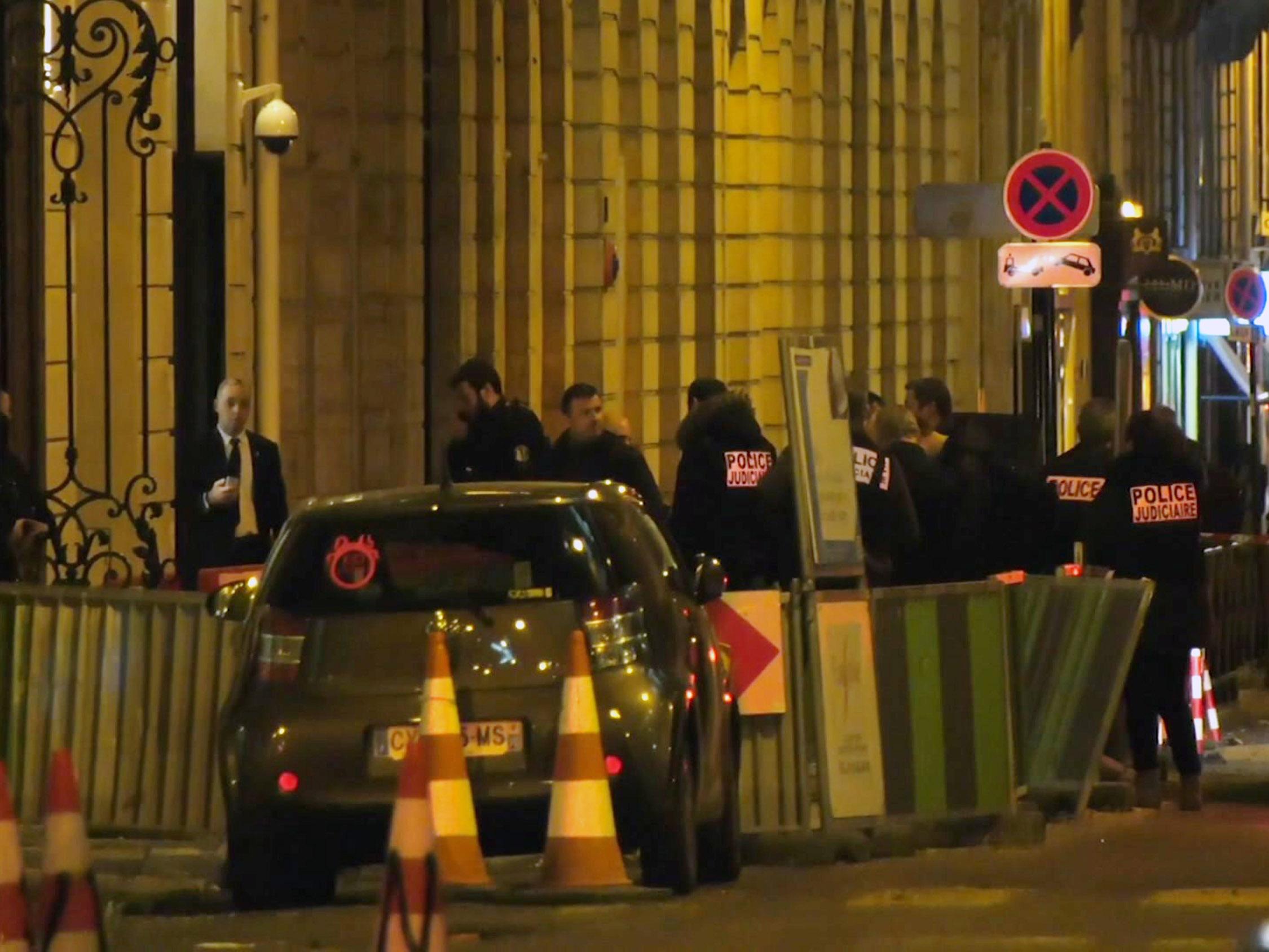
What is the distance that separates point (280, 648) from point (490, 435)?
7.55 meters

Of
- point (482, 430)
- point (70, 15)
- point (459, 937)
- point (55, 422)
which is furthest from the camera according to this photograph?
point (482, 430)

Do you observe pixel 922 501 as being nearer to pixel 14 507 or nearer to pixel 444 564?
pixel 14 507

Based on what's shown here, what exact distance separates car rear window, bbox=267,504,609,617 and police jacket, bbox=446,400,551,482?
284 inches

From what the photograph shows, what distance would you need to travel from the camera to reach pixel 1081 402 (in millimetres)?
39812

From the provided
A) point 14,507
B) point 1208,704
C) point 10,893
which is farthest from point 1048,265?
point 10,893

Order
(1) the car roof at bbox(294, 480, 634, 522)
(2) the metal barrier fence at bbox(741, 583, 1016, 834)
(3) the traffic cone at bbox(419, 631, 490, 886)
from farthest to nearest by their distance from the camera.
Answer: (2) the metal barrier fence at bbox(741, 583, 1016, 834) → (1) the car roof at bbox(294, 480, 634, 522) → (3) the traffic cone at bbox(419, 631, 490, 886)

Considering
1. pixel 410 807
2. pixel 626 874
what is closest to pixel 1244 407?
pixel 626 874

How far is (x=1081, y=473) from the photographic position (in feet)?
59.3

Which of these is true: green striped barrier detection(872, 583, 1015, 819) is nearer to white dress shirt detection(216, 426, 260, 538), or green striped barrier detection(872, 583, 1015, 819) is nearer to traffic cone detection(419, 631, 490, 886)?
traffic cone detection(419, 631, 490, 886)

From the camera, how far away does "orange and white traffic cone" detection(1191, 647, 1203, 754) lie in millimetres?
19344

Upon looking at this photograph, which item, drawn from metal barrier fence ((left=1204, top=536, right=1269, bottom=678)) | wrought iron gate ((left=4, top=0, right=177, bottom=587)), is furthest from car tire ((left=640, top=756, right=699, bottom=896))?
metal barrier fence ((left=1204, top=536, right=1269, bottom=678))

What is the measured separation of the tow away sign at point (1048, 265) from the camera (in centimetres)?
2212

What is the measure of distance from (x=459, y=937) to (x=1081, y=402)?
29688 mm

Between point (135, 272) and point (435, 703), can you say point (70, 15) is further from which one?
point (435, 703)
